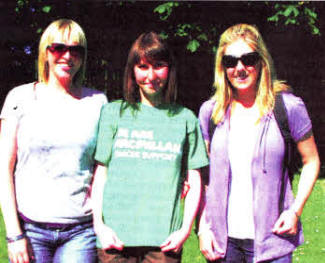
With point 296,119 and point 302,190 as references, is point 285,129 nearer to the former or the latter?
point 296,119

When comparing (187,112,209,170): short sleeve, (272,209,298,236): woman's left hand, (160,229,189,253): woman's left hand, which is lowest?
(160,229,189,253): woman's left hand

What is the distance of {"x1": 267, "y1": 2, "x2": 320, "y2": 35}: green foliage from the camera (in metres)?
10.2

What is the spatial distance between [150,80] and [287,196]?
3.37 feet

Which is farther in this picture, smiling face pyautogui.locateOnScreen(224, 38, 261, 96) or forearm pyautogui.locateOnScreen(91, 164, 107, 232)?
smiling face pyautogui.locateOnScreen(224, 38, 261, 96)

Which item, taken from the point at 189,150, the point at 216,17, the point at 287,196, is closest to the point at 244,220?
the point at 287,196

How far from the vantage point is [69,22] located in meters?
3.47

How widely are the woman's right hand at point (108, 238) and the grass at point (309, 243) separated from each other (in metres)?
3.10

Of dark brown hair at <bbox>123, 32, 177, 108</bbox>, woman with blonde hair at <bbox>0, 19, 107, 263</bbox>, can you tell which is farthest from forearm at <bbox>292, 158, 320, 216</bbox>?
woman with blonde hair at <bbox>0, 19, 107, 263</bbox>

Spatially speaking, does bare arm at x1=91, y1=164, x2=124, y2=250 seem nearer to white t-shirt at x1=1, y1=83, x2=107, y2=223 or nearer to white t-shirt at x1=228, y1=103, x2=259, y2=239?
white t-shirt at x1=1, y1=83, x2=107, y2=223

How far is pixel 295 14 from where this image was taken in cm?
1007

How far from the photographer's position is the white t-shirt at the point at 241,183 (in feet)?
10.8

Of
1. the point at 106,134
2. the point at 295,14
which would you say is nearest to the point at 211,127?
the point at 106,134

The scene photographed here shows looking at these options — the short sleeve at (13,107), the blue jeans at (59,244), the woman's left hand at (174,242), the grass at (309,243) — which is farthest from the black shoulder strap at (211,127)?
the grass at (309,243)

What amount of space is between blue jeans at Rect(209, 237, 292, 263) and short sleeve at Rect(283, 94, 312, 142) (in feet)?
2.15
